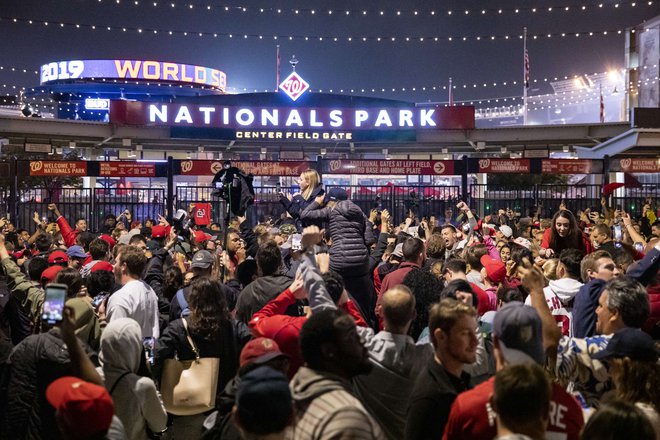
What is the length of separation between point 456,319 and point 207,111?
2627 centimetres

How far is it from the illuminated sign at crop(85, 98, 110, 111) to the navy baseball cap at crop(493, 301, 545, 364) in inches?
2579

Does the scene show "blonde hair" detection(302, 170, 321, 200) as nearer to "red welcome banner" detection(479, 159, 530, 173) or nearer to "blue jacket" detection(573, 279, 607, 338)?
"blue jacket" detection(573, 279, 607, 338)

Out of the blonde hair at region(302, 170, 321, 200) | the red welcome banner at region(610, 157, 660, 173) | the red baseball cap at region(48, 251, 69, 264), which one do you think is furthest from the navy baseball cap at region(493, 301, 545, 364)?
the red welcome banner at region(610, 157, 660, 173)

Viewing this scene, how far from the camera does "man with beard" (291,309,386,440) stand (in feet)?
9.48

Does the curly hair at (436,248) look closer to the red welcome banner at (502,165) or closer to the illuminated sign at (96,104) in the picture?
the red welcome banner at (502,165)

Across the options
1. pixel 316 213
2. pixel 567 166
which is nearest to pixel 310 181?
pixel 316 213

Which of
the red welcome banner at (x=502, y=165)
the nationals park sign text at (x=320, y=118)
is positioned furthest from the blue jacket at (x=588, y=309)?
the nationals park sign text at (x=320, y=118)

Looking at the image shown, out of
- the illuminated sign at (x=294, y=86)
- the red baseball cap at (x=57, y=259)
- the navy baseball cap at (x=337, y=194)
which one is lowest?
the red baseball cap at (x=57, y=259)

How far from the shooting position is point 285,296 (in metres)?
4.97

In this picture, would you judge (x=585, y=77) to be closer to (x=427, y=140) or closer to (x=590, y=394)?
(x=427, y=140)

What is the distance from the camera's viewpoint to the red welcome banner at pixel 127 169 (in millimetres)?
20422

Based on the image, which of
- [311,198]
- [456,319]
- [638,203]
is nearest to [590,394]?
[456,319]

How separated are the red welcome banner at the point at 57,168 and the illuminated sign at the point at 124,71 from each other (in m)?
56.3

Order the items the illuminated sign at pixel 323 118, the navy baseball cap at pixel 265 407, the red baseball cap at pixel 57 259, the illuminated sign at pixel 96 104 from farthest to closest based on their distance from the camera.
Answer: the illuminated sign at pixel 96 104
the illuminated sign at pixel 323 118
the red baseball cap at pixel 57 259
the navy baseball cap at pixel 265 407
